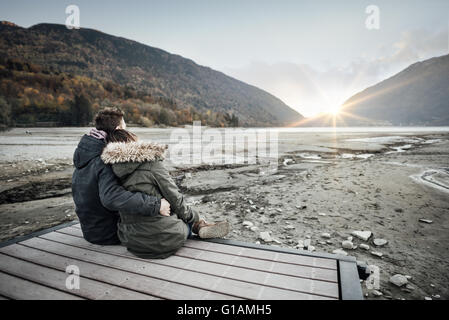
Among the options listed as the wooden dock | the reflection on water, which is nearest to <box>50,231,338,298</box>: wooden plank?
the wooden dock

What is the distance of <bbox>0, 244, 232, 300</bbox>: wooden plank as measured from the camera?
1.92m

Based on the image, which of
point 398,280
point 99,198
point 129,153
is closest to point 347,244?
point 398,280

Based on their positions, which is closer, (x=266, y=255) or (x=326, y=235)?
(x=266, y=255)

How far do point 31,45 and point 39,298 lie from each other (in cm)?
26251

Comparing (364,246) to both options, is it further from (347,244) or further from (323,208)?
(323,208)

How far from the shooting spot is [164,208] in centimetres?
240

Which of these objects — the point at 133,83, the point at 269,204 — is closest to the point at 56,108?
the point at 269,204

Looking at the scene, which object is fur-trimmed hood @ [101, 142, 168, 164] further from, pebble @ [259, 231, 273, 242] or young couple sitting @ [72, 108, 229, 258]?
pebble @ [259, 231, 273, 242]

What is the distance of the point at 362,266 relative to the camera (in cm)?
233

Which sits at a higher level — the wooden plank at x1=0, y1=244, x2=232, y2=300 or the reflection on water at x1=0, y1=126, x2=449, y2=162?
the reflection on water at x1=0, y1=126, x2=449, y2=162

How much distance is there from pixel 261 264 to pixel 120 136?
207 centimetres

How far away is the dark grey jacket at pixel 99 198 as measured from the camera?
2.28 meters

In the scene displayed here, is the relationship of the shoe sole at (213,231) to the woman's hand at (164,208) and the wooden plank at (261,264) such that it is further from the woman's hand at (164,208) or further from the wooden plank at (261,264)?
the woman's hand at (164,208)

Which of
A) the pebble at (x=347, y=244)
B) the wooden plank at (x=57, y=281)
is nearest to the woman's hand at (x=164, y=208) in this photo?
the wooden plank at (x=57, y=281)
